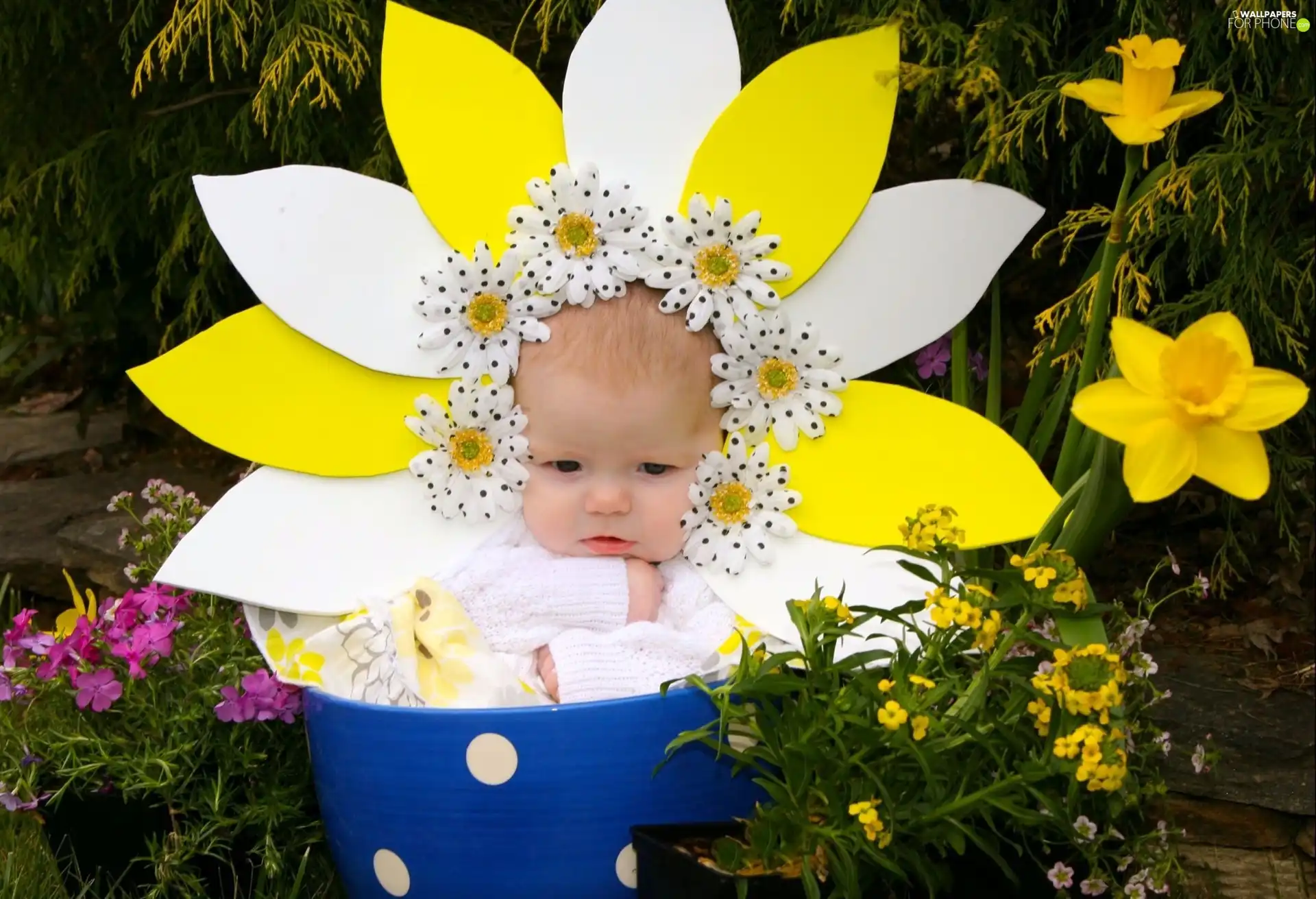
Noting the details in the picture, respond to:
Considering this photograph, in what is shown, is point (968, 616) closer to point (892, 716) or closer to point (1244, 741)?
point (892, 716)

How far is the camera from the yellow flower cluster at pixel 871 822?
115 centimetres

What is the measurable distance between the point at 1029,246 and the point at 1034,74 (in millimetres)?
457

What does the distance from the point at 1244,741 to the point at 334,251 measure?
1.52 m

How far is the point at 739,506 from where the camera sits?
161 centimetres

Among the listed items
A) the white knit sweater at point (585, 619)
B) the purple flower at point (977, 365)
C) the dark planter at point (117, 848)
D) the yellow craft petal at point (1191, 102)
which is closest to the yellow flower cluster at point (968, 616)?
the white knit sweater at point (585, 619)

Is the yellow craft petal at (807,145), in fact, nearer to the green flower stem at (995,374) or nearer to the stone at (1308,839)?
the green flower stem at (995,374)

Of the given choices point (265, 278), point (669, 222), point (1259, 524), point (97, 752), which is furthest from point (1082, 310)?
point (97, 752)

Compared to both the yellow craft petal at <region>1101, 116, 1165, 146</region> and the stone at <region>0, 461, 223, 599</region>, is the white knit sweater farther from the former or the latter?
the stone at <region>0, 461, 223, 599</region>

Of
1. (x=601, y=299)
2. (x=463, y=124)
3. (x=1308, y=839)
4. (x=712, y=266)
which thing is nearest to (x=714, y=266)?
(x=712, y=266)

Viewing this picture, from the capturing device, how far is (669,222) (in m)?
1.56

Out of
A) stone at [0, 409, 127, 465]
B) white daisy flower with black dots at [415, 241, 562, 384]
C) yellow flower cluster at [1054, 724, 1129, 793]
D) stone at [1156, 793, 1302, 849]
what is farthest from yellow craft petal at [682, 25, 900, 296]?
stone at [0, 409, 127, 465]

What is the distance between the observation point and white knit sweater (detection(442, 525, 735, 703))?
1489mm

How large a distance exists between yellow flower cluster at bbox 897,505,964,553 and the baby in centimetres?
32

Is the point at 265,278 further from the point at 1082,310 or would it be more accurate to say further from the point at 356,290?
the point at 1082,310
